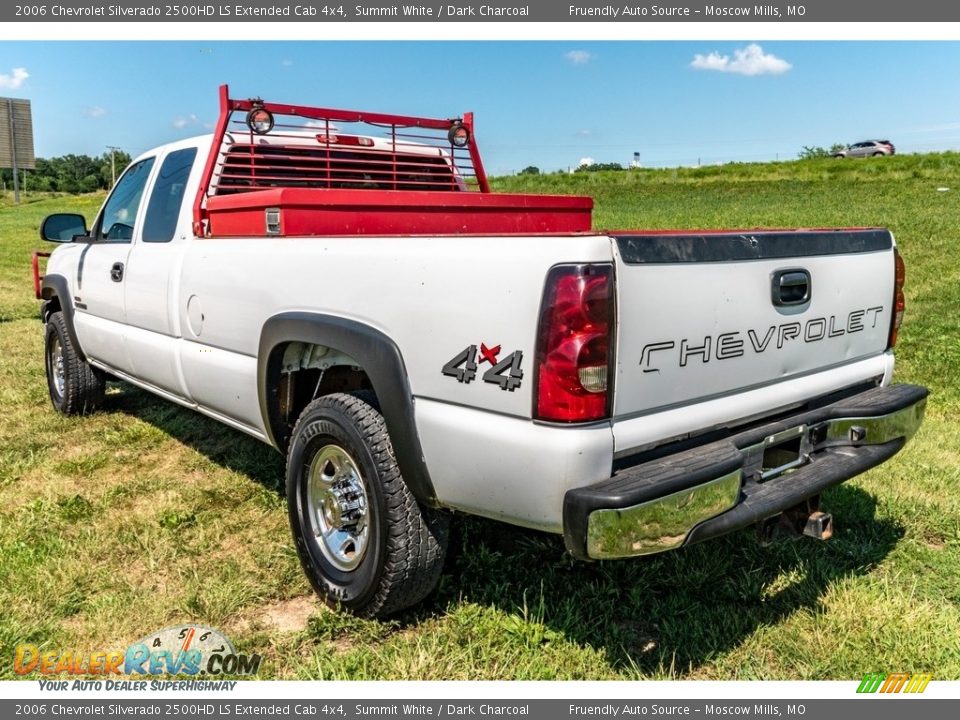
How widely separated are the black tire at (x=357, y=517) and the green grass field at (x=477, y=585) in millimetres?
169

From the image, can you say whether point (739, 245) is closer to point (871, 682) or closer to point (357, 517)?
point (871, 682)

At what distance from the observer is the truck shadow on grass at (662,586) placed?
3.05 m

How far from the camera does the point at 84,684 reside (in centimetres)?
288

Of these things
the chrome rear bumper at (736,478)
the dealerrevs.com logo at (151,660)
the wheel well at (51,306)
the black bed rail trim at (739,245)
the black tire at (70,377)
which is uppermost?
the black bed rail trim at (739,245)

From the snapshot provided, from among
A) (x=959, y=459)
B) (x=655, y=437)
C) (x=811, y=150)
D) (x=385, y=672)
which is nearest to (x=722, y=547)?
(x=655, y=437)

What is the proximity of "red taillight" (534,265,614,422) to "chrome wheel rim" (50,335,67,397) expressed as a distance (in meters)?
4.99

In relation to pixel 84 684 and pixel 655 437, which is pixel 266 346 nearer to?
pixel 84 684

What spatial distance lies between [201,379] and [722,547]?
8.65 feet

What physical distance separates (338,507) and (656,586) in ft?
4.45

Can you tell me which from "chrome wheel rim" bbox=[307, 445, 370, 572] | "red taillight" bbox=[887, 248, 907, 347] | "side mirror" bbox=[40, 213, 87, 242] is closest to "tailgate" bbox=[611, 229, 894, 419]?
"red taillight" bbox=[887, 248, 907, 347]

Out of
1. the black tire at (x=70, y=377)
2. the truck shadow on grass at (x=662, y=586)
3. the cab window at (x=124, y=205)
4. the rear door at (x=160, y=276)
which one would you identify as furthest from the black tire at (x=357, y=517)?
the black tire at (x=70, y=377)

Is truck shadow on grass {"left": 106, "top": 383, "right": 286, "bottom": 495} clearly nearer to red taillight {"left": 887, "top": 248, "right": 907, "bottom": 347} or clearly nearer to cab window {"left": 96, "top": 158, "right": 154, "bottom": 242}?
cab window {"left": 96, "top": 158, "right": 154, "bottom": 242}

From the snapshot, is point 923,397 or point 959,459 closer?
point 923,397

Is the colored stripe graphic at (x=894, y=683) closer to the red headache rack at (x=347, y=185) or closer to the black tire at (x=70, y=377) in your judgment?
Result: the red headache rack at (x=347, y=185)
